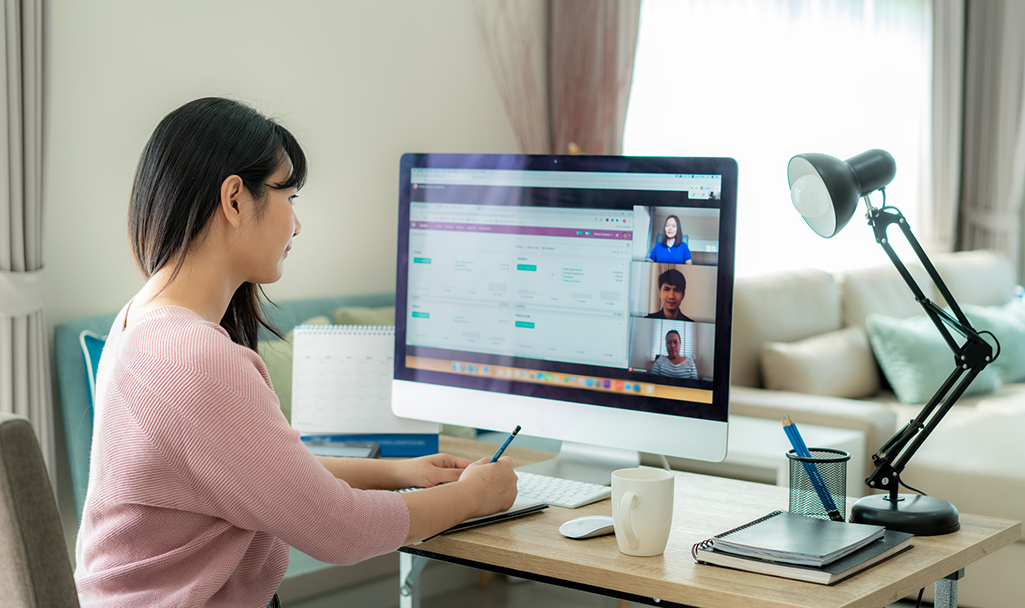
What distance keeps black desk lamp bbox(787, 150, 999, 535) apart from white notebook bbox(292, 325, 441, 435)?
2.35ft

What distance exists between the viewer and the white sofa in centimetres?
256

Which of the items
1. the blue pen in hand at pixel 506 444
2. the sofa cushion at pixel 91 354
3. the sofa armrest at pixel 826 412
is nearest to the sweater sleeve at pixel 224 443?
the blue pen in hand at pixel 506 444

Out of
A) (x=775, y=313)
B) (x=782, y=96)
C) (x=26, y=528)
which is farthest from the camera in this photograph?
(x=782, y=96)

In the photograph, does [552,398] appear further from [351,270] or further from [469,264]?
[351,270]

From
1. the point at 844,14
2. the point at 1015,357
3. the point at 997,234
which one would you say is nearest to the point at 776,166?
the point at 844,14

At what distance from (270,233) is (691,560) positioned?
2.02 feet

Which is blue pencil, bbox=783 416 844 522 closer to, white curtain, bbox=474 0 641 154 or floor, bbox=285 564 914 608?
floor, bbox=285 564 914 608

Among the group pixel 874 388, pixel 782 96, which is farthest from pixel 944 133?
pixel 874 388

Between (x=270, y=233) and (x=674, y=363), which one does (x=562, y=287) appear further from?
(x=270, y=233)

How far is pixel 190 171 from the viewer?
1.03 metres

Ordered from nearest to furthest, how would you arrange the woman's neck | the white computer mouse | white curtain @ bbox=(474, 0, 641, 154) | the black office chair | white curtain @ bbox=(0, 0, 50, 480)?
the black office chair
the woman's neck
the white computer mouse
white curtain @ bbox=(0, 0, 50, 480)
white curtain @ bbox=(474, 0, 641, 154)

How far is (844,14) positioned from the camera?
4656mm

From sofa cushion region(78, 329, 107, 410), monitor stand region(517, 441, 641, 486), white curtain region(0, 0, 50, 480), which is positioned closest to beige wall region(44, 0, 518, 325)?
white curtain region(0, 0, 50, 480)

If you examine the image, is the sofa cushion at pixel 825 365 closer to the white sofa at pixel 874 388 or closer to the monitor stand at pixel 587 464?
the white sofa at pixel 874 388
